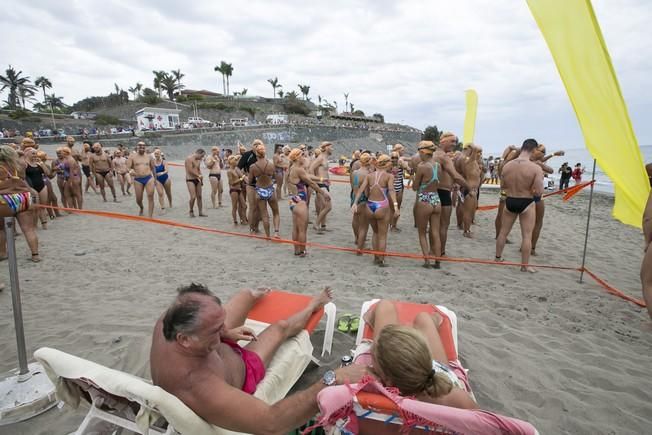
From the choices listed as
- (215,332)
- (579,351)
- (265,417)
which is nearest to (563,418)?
(579,351)

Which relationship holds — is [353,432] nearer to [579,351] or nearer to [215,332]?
[215,332]

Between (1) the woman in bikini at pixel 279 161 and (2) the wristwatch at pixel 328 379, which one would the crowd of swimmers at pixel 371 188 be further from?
(2) the wristwatch at pixel 328 379

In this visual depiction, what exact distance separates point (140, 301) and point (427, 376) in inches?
139

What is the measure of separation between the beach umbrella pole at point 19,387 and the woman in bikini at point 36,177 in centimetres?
563

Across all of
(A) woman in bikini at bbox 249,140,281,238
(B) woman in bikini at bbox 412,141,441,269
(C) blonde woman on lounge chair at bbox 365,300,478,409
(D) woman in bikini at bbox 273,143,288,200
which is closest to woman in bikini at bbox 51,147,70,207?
(D) woman in bikini at bbox 273,143,288,200

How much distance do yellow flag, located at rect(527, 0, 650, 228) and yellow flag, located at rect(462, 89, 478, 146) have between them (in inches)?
314

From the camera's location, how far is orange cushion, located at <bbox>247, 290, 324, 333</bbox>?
279 centimetres

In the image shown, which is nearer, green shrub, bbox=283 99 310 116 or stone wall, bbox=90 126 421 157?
stone wall, bbox=90 126 421 157

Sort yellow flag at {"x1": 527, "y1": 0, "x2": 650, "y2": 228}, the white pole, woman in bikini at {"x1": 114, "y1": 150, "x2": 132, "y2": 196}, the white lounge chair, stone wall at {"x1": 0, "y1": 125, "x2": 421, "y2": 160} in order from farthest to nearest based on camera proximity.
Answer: stone wall at {"x1": 0, "y1": 125, "x2": 421, "y2": 160} < woman in bikini at {"x1": 114, "y1": 150, "x2": 132, "y2": 196} < yellow flag at {"x1": 527, "y1": 0, "x2": 650, "y2": 228} < the white pole < the white lounge chair

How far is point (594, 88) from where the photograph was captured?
283 cm

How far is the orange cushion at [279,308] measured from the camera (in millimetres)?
2789

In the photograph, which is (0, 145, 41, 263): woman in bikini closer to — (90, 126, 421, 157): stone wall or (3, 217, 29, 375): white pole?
(3, 217, 29, 375): white pole

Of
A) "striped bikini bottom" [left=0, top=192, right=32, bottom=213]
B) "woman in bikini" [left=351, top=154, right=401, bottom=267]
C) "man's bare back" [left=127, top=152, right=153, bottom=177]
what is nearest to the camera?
"striped bikini bottom" [left=0, top=192, right=32, bottom=213]

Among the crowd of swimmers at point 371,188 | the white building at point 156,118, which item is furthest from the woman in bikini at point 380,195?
the white building at point 156,118
